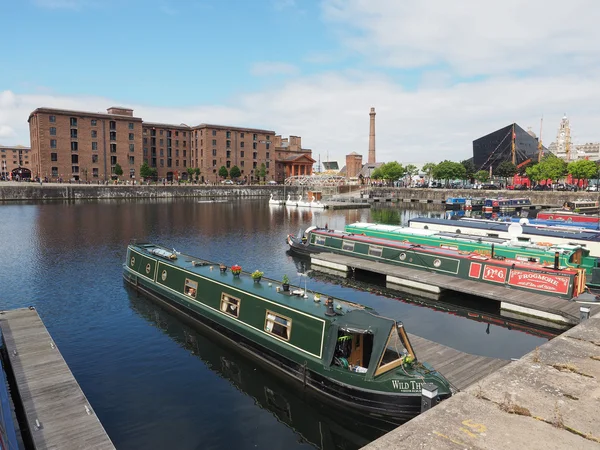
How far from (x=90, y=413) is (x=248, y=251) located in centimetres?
2989

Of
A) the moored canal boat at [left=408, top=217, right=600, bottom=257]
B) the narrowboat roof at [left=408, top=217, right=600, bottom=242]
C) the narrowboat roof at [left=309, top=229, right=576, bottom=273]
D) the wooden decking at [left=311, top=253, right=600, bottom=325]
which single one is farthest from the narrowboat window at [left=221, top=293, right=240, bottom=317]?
the narrowboat roof at [left=408, top=217, right=600, bottom=242]

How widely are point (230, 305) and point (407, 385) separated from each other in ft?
30.6

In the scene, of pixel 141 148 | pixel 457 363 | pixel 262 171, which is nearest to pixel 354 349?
pixel 457 363

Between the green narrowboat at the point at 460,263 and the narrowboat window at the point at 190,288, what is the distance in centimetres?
1675

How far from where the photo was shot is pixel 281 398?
614 inches

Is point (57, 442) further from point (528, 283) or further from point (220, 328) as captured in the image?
point (528, 283)

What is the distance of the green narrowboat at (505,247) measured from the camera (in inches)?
1080

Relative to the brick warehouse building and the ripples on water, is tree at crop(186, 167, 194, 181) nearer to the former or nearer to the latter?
the brick warehouse building

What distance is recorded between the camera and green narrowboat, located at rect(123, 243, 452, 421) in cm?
1345

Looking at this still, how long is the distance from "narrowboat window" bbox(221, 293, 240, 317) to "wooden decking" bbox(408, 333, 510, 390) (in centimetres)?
787

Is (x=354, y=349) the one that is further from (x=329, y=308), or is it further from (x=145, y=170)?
(x=145, y=170)

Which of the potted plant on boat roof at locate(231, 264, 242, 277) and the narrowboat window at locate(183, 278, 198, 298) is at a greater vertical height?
the potted plant on boat roof at locate(231, 264, 242, 277)

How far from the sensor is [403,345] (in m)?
14.1

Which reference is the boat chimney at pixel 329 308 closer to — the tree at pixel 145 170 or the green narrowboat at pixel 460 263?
the green narrowboat at pixel 460 263
